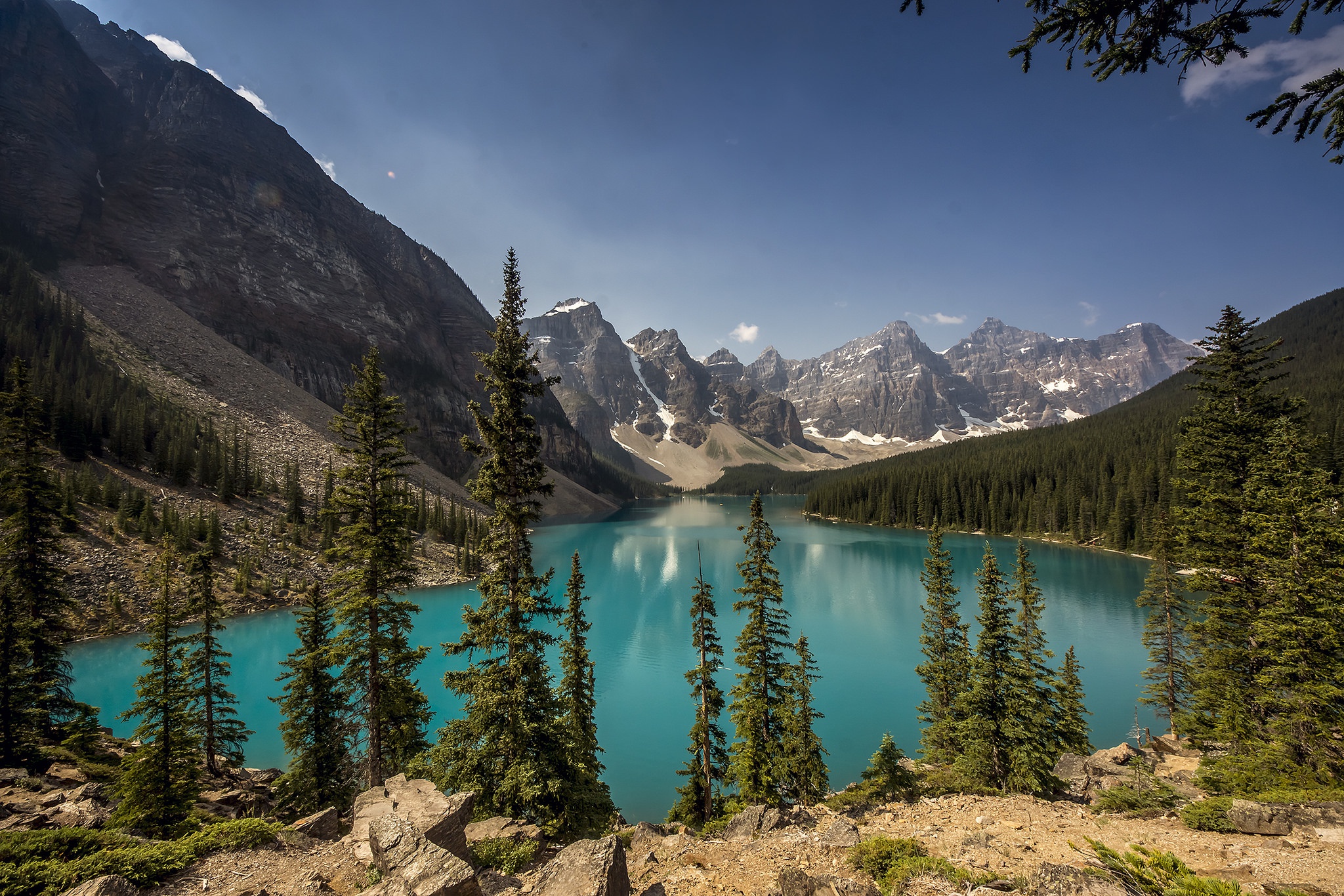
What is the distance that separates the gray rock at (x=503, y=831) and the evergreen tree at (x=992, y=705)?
544 inches

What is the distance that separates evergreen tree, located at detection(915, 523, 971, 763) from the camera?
65.5 ft

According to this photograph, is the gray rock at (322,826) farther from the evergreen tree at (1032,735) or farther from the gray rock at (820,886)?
the evergreen tree at (1032,735)

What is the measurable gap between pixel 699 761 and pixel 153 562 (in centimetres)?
4743

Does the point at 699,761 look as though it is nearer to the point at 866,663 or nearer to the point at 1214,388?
the point at 866,663

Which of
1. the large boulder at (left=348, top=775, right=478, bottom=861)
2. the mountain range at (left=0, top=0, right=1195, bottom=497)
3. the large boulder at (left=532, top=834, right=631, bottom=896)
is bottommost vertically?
the large boulder at (left=348, top=775, right=478, bottom=861)

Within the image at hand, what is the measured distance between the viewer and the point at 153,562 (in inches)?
1491

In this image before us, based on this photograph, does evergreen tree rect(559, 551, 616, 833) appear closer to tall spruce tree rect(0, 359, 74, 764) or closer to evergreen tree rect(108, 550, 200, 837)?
evergreen tree rect(108, 550, 200, 837)

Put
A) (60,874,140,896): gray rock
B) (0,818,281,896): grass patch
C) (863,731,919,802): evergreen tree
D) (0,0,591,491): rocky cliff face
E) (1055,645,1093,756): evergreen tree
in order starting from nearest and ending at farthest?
(60,874,140,896): gray rock
(0,818,281,896): grass patch
(863,731,919,802): evergreen tree
(1055,645,1093,756): evergreen tree
(0,0,591,491): rocky cliff face

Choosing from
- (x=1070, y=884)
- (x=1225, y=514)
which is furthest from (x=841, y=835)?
(x=1225, y=514)

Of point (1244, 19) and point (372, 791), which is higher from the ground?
point (1244, 19)

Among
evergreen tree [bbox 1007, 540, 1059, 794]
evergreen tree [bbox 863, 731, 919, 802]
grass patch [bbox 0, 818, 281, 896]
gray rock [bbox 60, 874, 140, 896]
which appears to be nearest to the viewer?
gray rock [bbox 60, 874, 140, 896]

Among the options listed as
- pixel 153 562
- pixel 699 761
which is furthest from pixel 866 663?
pixel 153 562

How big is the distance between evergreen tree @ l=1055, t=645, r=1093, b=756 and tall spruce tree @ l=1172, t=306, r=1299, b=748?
139 inches

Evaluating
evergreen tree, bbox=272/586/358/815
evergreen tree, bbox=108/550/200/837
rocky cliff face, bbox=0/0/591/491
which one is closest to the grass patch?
evergreen tree, bbox=108/550/200/837
